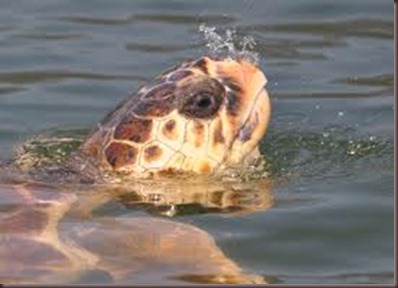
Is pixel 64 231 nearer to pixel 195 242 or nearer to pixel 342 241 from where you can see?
pixel 195 242

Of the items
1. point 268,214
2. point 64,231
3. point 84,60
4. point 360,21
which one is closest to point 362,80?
point 360,21

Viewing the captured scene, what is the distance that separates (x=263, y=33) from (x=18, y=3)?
6.49 feet

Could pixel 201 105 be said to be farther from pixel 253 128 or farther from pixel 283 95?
pixel 283 95

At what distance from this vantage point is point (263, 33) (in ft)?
30.1

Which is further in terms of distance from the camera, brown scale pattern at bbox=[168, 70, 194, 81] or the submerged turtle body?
brown scale pattern at bbox=[168, 70, 194, 81]

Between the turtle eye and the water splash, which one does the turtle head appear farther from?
the water splash

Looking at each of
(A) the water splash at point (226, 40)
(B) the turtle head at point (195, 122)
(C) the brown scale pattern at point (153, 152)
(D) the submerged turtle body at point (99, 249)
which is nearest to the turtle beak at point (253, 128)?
(B) the turtle head at point (195, 122)

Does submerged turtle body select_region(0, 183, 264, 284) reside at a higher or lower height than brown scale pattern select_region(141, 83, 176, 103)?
lower

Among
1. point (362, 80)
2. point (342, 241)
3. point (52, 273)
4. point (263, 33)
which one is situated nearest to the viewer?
point (52, 273)

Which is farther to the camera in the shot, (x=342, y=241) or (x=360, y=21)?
(x=360, y=21)

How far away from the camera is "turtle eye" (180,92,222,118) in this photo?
5926 millimetres

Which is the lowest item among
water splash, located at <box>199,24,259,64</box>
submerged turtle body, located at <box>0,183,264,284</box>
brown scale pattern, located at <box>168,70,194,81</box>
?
submerged turtle body, located at <box>0,183,264,284</box>

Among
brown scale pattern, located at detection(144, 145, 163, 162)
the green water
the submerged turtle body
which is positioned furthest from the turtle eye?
the submerged turtle body

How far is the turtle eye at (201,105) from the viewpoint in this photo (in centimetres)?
593
